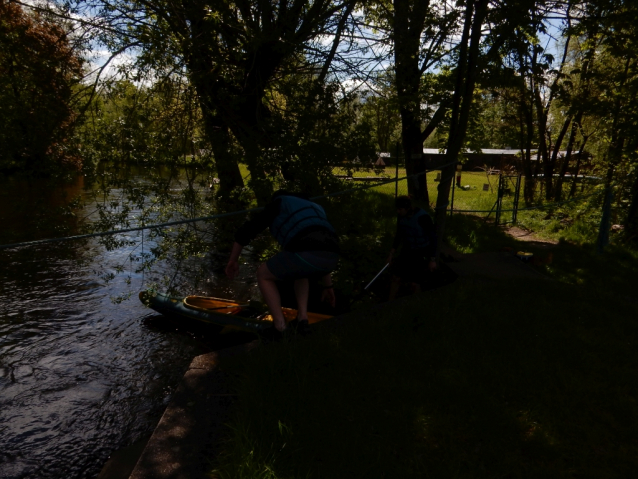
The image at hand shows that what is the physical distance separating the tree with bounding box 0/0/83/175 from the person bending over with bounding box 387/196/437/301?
4649 millimetres

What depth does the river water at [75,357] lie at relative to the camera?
4785mm

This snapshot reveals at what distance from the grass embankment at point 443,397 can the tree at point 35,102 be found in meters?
5.05

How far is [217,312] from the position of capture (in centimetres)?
679

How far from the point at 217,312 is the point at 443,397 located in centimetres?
400

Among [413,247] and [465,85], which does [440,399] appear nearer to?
[413,247]

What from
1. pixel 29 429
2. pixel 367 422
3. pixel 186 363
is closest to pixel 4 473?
pixel 29 429

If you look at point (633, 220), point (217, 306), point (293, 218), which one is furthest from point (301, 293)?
point (633, 220)

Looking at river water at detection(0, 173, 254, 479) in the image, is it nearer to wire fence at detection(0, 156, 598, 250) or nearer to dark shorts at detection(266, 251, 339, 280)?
wire fence at detection(0, 156, 598, 250)

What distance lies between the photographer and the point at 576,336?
185 inches

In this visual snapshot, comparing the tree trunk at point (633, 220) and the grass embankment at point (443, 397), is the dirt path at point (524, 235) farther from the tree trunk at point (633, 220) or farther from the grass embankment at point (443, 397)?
the grass embankment at point (443, 397)

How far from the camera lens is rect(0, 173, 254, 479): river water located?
15.7ft

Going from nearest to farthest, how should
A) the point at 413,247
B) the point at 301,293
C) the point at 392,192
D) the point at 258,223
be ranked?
the point at 258,223, the point at 301,293, the point at 413,247, the point at 392,192

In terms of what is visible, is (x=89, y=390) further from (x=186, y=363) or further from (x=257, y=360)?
(x=257, y=360)

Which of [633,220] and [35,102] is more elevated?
[35,102]
